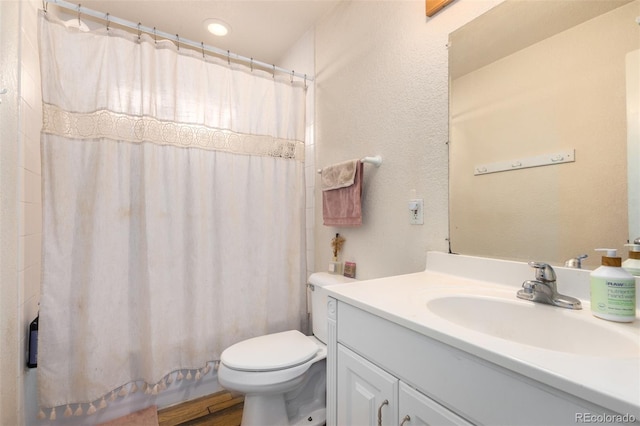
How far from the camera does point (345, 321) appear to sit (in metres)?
0.83

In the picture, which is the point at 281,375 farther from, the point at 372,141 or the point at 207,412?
the point at 372,141

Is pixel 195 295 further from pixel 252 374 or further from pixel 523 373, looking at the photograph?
pixel 523 373

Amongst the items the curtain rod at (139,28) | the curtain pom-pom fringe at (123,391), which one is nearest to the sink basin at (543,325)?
the curtain pom-pom fringe at (123,391)

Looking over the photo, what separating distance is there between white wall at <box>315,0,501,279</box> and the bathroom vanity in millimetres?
258

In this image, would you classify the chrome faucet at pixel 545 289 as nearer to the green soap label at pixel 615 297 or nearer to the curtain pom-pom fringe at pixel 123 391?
the green soap label at pixel 615 297

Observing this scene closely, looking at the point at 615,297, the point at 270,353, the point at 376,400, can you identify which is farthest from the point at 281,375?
the point at 615,297

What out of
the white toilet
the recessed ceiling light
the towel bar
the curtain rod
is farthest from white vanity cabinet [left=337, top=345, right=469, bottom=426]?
the recessed ceiling light

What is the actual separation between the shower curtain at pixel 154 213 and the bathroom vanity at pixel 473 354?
0.92 metres

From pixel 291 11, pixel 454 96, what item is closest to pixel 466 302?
pixel 454 96

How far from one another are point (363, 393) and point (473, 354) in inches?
15.3

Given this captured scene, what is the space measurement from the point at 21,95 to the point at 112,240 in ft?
2.17

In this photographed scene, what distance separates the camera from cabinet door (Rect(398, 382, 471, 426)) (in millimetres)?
538

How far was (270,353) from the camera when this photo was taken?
1.24 metres

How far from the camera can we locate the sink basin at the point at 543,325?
1.83 feet
